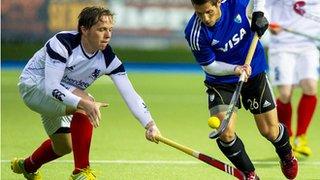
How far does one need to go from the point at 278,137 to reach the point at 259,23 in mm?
793

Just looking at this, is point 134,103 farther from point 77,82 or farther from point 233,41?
point 233,41

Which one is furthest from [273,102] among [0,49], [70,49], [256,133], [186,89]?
[0,49]

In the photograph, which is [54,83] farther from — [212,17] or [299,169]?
[299,169]

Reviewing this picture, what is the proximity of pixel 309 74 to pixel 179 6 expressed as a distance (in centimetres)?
791

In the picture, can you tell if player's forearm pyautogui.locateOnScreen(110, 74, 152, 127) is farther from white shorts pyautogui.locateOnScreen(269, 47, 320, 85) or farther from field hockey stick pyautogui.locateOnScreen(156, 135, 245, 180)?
white shorts pyautogui.locateOnScreen(269, 47, 320, 85)

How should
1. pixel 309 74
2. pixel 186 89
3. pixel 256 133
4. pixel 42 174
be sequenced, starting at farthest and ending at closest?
pixel 186 89
pixel 256 133
pixel 309 74
pixel 42 174

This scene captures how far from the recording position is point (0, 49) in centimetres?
1596

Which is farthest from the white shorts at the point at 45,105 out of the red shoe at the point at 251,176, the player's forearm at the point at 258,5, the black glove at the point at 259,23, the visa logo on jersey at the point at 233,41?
the player's forearm at the point at 258,5

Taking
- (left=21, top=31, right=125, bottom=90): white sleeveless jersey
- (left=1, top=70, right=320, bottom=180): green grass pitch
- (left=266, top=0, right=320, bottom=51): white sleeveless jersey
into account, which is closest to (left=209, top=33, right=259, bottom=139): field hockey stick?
(left=21, top=31, right=125, bottom=90): white sleeveless jersey

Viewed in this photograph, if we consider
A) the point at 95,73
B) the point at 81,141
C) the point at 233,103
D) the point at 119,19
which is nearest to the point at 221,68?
the point at 233,103

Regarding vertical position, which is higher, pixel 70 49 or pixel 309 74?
pixel 70 49

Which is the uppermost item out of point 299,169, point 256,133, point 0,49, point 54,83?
point 54,83

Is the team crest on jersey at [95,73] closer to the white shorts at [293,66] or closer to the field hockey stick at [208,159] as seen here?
the field hockey stick at [208,159]

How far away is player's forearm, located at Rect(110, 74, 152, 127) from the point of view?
575 cm
